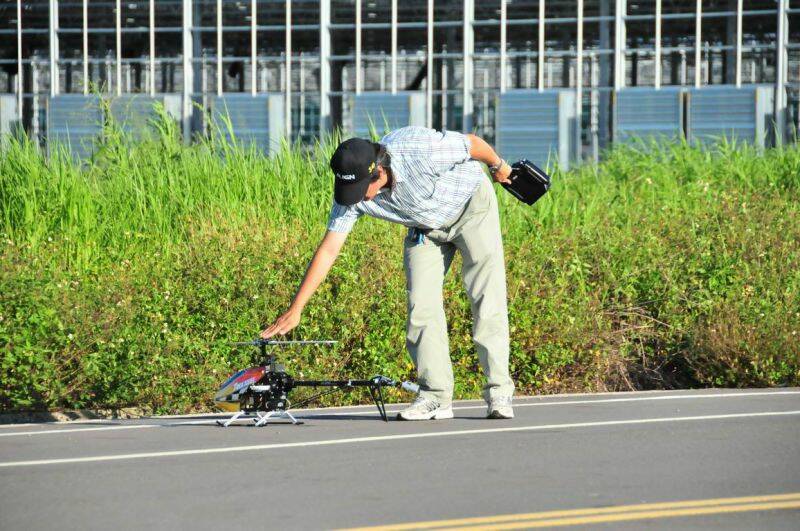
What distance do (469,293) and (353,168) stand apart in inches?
52.2

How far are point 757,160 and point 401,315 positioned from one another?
26.7 feet

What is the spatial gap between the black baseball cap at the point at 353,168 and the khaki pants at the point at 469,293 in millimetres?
797

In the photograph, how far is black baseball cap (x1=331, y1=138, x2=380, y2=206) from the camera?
25.6 ft

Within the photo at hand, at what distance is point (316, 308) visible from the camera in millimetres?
10508

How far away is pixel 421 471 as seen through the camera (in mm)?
6914

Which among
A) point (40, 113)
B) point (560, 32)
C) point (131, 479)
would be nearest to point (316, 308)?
point (131, 479)

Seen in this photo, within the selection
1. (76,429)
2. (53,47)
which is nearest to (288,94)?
(53,47)

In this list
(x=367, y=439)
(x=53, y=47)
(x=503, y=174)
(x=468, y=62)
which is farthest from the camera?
(x=53, y=47)

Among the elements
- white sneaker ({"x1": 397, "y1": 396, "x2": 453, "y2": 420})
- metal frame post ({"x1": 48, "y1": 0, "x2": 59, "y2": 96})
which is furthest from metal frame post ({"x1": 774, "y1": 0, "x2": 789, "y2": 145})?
white sneaker ({"x1": 397, "y1": 396, "x2": 453, "y2": 420})

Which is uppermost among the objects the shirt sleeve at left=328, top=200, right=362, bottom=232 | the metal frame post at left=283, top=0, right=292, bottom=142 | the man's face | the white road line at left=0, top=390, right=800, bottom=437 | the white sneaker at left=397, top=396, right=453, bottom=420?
the metal frame post at left=283, top=0, right=292, bottom=142

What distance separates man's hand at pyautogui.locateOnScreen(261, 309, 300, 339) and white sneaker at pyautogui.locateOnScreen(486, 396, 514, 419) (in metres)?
1.50

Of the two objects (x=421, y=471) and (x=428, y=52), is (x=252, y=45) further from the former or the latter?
(x=421, y=471)

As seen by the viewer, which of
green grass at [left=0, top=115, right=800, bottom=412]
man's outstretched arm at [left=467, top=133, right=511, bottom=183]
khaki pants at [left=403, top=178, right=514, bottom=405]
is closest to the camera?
man's outstretched arm at [left=467, top=133, right=511, bottom=183]

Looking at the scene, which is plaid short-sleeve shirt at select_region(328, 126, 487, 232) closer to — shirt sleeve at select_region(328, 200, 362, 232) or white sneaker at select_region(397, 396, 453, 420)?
shirt sleeve at select_region(328, 200, 362, 232)
